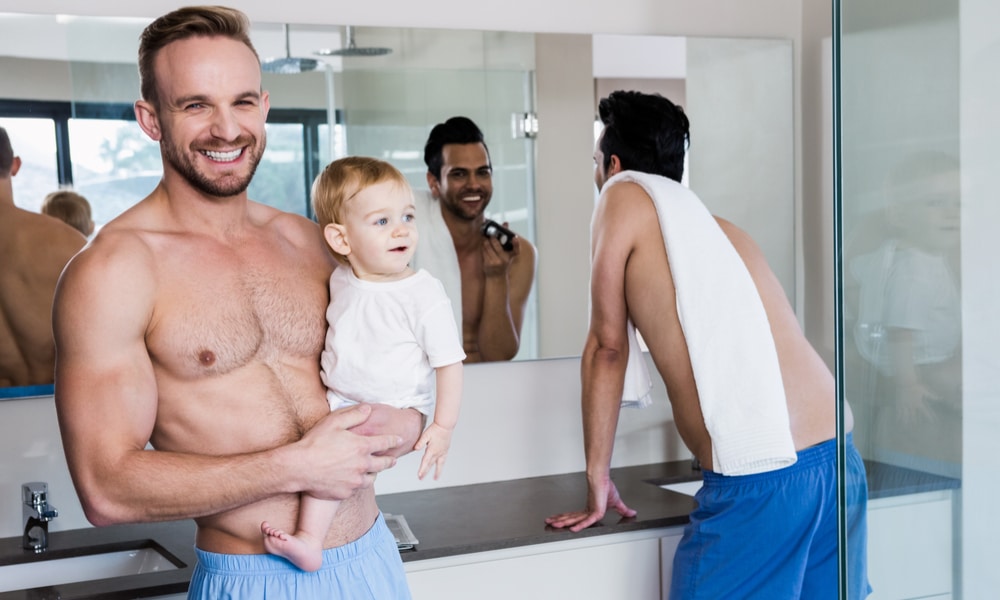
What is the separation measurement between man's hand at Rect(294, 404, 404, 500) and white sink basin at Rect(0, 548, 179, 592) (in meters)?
0.78

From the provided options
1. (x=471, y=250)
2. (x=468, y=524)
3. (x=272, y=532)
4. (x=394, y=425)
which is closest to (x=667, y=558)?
(x=468, y=524)

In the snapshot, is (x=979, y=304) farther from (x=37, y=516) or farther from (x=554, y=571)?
(x=37, y=516)

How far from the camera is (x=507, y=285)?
102 inches

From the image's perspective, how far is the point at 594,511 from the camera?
Result: 2.22 meters

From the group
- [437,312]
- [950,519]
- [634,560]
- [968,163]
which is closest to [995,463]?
[950,519]

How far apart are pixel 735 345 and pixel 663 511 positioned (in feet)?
1.57

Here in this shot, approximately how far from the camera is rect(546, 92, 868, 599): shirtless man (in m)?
2.02

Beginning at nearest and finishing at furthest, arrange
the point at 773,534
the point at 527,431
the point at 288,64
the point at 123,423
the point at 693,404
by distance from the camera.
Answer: the point at 123,423 < the point at 773,534 < the point at 693,404 < the point at 288,64 < the point at 527,431

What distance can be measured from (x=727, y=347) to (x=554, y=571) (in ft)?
2.00

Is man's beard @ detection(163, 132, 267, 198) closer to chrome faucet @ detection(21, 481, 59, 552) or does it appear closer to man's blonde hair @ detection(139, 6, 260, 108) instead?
man's blonde hair @ detection(139, 6, 260, 108)

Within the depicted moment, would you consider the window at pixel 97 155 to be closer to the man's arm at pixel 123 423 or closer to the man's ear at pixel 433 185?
the man's ear at pixel 433 185

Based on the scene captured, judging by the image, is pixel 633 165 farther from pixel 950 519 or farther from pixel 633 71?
pixel 950 519

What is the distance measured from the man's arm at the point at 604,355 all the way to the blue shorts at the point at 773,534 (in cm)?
26

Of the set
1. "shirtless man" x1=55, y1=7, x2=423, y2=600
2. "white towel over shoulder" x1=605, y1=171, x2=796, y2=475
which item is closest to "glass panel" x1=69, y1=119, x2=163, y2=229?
"shirtless man" x1=55, y1=7, x2=423, y2=600
